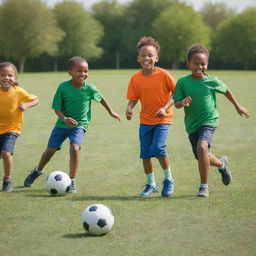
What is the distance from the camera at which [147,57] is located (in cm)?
782

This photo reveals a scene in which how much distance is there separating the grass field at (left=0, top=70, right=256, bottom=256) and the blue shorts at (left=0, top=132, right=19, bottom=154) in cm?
56

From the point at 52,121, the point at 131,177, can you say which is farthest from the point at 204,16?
the point at 131,177

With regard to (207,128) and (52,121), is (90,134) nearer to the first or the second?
(52,121)

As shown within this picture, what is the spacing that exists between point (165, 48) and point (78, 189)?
7704 cm

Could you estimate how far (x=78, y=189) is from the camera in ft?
26.5

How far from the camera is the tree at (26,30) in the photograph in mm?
74188

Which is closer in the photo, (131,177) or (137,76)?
(137,76)

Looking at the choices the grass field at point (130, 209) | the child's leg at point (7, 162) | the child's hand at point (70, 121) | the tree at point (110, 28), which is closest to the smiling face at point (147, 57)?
the child's hand at point (70, 121)

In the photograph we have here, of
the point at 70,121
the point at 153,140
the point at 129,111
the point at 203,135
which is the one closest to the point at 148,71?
the point at 129,111

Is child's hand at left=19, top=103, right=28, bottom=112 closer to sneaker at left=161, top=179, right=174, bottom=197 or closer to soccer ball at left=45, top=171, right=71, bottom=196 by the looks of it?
soccer ball at left=45, top=171, right=71, bottom=196

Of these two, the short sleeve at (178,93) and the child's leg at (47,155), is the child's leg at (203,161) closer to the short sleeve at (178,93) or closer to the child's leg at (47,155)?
the short sleeve at (178,93)

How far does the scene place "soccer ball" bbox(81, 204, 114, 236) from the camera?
18.8ft

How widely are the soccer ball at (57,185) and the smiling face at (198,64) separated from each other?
7.17ft

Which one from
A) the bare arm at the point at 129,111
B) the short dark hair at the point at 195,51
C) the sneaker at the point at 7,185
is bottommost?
the sneaker at the point at 7,185
